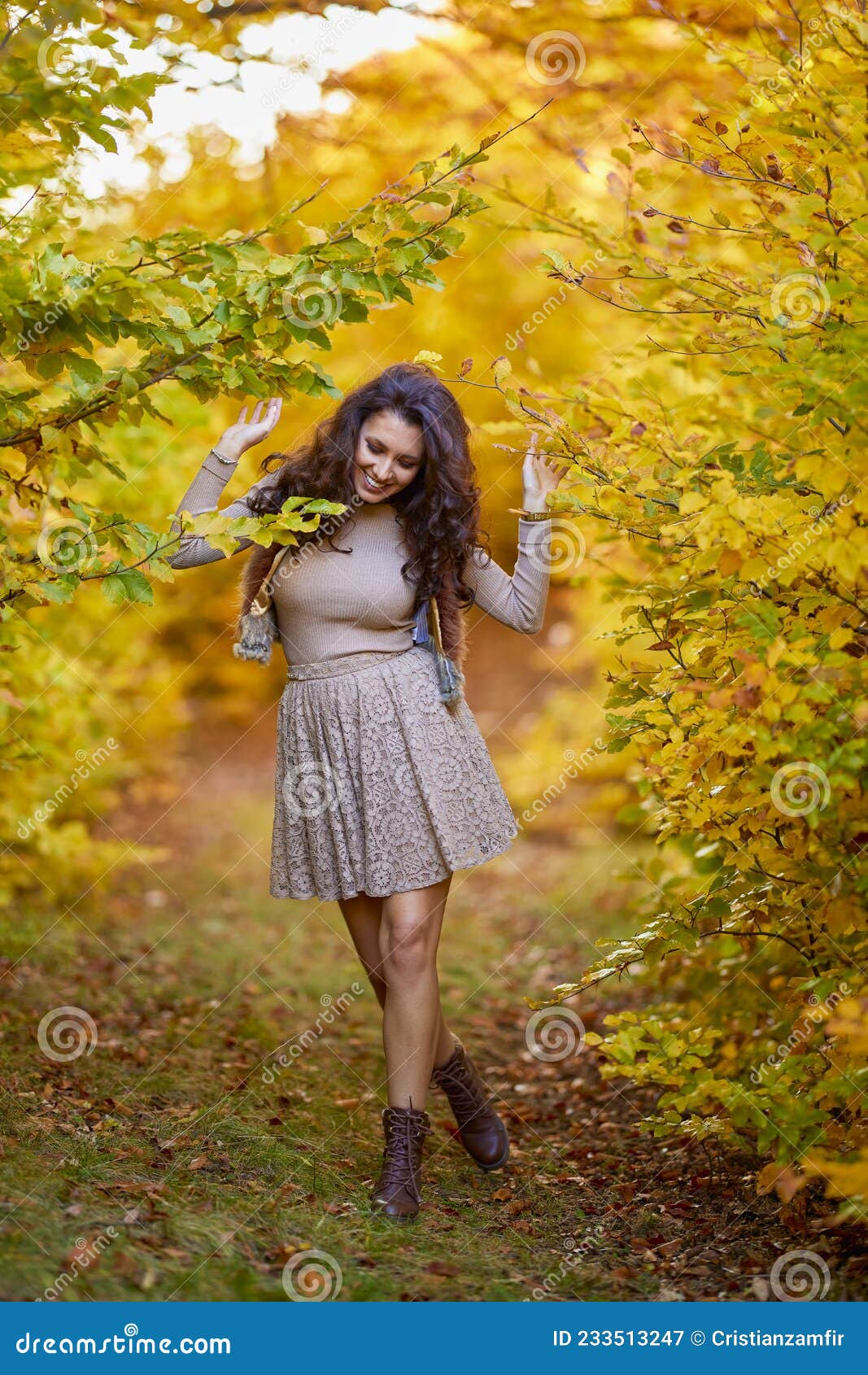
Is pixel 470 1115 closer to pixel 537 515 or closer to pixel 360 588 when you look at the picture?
pixel 360 588

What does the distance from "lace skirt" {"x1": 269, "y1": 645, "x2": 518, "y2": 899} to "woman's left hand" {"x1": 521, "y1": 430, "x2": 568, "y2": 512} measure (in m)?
0.48

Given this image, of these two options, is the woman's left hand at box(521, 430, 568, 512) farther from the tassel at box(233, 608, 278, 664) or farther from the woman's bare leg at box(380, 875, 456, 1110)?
the woman's bare leg at box(380, 875, 456, 1110)

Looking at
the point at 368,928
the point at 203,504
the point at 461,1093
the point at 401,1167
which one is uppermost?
the point at 203,504

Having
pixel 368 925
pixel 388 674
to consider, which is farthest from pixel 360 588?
pixel 368 925

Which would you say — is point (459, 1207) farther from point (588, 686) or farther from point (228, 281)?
point (588, 686)

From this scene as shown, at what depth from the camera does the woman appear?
9.70 feet

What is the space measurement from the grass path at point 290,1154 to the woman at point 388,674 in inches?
11.7

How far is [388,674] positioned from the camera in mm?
3029

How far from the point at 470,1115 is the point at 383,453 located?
184 centimetres

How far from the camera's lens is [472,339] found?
9.54 meters

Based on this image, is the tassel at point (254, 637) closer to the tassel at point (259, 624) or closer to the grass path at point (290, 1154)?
the tassel at point (259, 624)

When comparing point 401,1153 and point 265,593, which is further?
point 265,593

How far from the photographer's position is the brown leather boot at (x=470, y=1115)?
3346 millimetres

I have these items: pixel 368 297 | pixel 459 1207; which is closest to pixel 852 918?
pixel 459 1207
